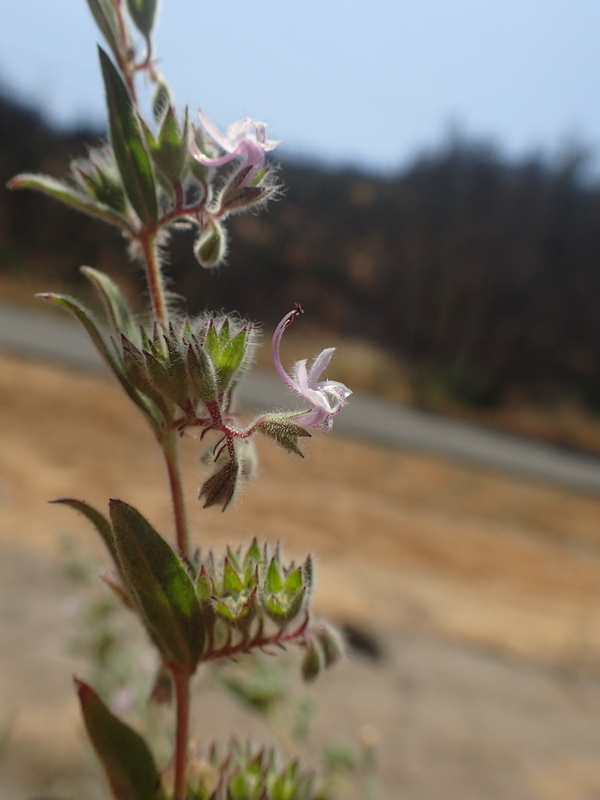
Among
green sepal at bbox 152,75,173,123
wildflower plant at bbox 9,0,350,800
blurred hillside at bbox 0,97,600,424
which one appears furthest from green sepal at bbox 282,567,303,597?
blurred hillside at bbox 0,97,600,424

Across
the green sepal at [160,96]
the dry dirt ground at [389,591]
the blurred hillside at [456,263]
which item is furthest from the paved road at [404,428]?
the green sepal at [160,96]

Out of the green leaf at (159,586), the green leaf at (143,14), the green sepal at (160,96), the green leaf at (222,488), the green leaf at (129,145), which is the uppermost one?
the green leaf at (143,14)

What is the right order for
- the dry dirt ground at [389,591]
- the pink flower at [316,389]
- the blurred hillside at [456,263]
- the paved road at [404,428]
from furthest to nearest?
the blurred hillside at [456,263]
the paved road at [404,428]
the dry dirt ground at [389,591]
the pink flower at [316,389]

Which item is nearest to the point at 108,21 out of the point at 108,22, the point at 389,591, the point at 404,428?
the point at 108,22

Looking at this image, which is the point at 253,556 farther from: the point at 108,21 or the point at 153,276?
the point at 108,21

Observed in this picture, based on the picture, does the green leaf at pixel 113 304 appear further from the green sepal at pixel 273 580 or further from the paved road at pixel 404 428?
the paved road at pixel 404 428

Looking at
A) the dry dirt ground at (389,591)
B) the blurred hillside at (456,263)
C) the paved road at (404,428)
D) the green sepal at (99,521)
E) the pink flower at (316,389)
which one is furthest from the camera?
the blurred hillside at (456,263)

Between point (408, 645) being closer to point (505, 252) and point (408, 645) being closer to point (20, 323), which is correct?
point (20, 323)

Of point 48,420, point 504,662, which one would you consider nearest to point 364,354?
point 48,420
